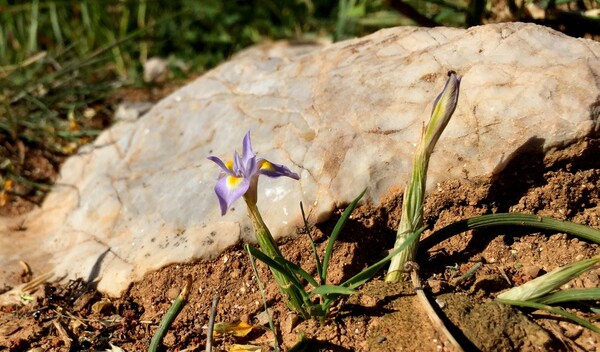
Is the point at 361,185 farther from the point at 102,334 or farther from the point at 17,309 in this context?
the point at 17,309

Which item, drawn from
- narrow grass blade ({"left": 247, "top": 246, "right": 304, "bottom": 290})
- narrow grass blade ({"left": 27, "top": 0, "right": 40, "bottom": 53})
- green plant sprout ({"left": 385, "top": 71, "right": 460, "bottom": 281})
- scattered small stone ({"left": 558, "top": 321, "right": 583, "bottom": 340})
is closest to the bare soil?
scattered small stone ({"left": 558, "top": 321, "right": 583, "bottom": 340})

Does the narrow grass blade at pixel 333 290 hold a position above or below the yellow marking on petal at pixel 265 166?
below

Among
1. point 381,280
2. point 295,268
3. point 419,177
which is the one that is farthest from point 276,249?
point 419,177

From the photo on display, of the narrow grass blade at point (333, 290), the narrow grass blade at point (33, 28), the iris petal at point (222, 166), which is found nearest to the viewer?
the narrow grass blade at point (333, 290)

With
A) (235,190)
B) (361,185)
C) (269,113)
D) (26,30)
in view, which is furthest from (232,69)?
(26,30)

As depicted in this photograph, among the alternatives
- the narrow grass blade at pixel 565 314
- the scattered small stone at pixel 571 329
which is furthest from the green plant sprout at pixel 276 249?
the scattered small stone at pixel 571 329

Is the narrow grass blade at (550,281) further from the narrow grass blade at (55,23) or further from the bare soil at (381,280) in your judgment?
the narrow grass blade at (55,23)

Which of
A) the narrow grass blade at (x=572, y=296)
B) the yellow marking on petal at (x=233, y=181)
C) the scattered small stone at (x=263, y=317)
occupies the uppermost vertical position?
the yellow marking on petal at (x=233, y=181)

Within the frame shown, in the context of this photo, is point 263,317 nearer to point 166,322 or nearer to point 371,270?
point 166,322
